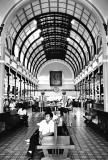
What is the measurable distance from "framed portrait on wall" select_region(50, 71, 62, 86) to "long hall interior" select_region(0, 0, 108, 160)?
372cm

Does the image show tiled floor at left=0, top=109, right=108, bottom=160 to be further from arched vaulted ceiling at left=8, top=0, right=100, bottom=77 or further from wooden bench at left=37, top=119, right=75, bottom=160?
arched vaulted ceiling at left=8, top=0, right=100, bottom=77

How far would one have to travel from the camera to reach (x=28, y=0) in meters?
12.2

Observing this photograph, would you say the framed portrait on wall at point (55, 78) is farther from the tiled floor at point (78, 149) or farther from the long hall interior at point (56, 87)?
the tiled floor at point (78, 149)

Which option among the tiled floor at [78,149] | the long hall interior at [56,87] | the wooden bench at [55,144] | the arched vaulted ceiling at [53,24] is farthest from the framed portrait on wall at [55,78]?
the wooden bench at [55,144]

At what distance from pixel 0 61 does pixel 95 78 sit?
11989 millimetres

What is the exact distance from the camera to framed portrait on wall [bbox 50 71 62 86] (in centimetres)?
4547

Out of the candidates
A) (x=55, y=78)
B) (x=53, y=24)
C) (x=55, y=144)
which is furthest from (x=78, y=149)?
(x=55, y=78)

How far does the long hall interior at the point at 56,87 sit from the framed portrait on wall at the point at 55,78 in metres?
3.72

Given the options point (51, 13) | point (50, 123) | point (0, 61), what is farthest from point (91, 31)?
point (50, 123)

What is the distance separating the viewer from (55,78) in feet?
151

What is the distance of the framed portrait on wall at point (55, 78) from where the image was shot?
45.5 meters

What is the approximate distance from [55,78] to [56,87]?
847 inches

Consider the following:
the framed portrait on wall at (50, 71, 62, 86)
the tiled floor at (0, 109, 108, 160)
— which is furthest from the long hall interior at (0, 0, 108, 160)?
the framed portrait on wall at (50, 71, 62, 86)

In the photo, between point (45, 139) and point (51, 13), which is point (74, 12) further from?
point (45, 139)
